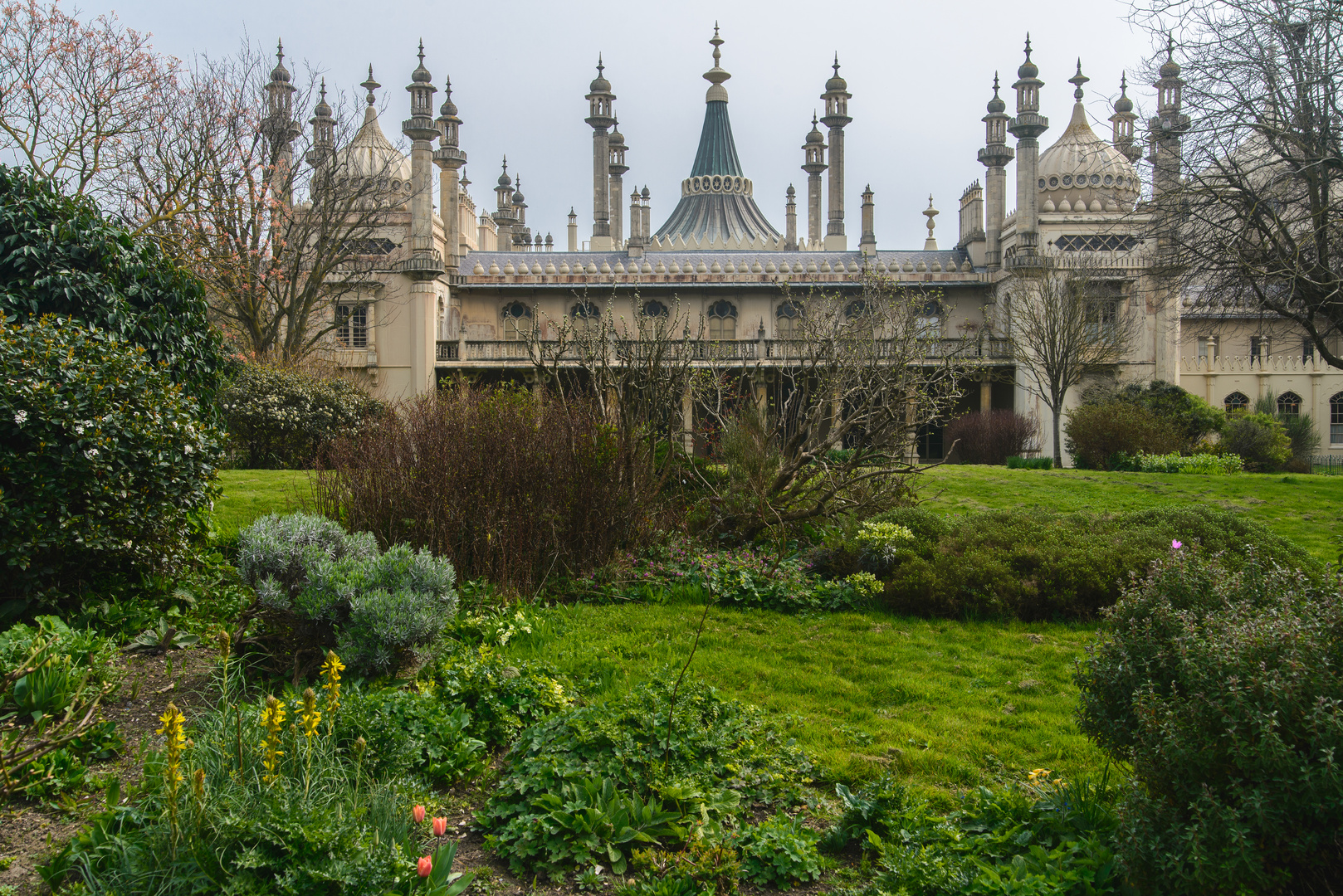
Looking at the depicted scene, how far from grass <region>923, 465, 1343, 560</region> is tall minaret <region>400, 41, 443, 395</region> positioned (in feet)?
73.7

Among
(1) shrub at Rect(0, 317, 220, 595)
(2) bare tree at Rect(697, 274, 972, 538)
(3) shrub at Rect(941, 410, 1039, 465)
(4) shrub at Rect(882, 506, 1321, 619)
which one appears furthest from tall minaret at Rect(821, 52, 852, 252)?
(1) shrub at Rect(0, 317, 220, 595)

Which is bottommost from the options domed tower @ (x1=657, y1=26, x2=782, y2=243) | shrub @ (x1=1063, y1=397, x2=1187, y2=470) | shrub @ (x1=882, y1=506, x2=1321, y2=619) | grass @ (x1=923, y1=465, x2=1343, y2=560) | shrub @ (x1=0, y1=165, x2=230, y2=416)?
shrub @ (x1=882, y1=506, x2=1321, y2=619)

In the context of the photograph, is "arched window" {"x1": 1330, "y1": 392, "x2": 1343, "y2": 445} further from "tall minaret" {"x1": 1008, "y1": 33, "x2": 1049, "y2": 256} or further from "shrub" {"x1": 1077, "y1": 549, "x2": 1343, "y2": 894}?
"shrub" {"x1": 1077, "y1": 549, "x2": 1343, "y2": 894}

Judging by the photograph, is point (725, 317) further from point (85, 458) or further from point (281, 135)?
point (85, 458)

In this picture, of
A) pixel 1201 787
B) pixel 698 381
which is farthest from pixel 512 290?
pixel 1201 787

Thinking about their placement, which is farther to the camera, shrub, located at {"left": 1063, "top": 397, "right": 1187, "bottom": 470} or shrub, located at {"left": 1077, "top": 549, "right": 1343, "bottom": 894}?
shrub, located at {"left": 1063, "top": 397, "right": 1187, "bottom": 470}

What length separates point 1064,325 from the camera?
78.2 ft

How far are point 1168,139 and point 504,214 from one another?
45.5 metres

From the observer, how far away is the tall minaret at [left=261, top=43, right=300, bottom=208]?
73.3 ft

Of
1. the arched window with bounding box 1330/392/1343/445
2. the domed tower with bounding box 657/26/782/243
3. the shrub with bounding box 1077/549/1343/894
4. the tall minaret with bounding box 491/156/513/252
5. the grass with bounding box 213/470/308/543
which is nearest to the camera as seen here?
the shrub with bounding box 1077/549/1343/894

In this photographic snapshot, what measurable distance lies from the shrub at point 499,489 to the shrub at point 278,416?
856cm

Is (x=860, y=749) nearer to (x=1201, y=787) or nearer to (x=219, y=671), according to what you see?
(x=1201, y=787)

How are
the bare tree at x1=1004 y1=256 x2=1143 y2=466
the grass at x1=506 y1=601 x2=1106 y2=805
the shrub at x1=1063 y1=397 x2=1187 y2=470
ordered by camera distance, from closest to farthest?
the grass at x1=506 y1=601 x2=1106 y2=805 → the shrub at x1=1063 y1=397 x2=1187 y2=470 → the bare tree at x1=1004 y1=256 x2=1143 y2=466

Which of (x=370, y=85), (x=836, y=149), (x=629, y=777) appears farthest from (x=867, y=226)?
(x=629, y=777)
